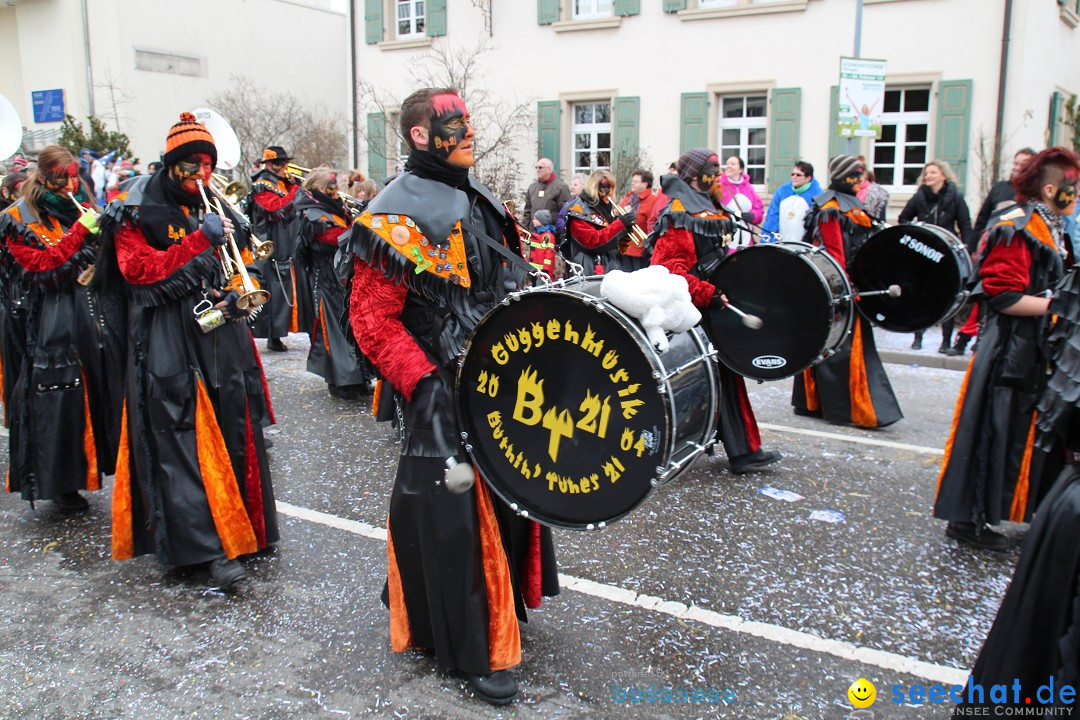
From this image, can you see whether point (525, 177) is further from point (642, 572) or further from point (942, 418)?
point (642, 572)

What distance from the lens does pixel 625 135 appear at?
1744 centimetres

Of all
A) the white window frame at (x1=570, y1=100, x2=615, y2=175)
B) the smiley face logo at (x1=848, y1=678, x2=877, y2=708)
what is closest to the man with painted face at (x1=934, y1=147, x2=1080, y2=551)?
Result: the smiley face logo at (x1=848, y1=678, x2=877, y2=708)

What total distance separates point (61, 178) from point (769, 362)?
3997 millimetres

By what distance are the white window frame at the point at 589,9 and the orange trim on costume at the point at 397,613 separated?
1639 centimetres

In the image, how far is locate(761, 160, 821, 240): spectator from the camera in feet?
33.8

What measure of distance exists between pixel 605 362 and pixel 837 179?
4764 millimetres

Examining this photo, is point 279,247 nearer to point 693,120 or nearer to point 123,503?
point 123,503

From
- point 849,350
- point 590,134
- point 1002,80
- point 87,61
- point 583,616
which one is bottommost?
point 583,616

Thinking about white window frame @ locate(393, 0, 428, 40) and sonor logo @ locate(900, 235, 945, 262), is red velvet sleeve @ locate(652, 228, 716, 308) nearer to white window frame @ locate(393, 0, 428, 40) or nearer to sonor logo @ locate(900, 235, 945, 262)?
sonor logo @ locate(900, 235, 945, 262)

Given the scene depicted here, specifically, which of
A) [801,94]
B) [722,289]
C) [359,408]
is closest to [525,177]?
[801,94]

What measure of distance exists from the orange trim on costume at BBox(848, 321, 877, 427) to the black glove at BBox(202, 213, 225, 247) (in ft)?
14.8

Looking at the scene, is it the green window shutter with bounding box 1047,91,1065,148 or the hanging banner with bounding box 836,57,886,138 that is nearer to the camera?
the hanging banner with bounding box 836,57,886,138

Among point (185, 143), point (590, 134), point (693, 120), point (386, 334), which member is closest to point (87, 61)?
point (590, 134)

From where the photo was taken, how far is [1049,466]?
4.12 metres
